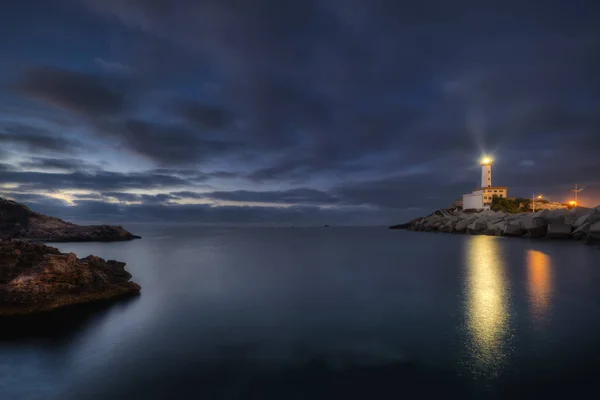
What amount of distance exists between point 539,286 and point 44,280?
103 feet

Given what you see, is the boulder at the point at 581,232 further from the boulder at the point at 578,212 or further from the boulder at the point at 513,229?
the boulder at the point at 513,229

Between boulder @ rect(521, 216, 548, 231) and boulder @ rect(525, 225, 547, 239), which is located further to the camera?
boulder @ rect(525, 225, 547, 239)

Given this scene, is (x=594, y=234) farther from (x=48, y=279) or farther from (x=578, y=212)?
(x=48, y=279)

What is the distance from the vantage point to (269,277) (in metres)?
27.1

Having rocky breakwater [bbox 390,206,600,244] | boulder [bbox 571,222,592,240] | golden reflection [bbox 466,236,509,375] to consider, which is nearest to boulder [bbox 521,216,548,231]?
rocky breakwater [bbox 390,206,600,244]

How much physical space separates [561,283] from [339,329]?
2029 cm

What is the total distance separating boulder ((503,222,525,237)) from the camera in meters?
72.2

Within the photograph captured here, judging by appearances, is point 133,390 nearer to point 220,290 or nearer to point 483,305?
point 220,290

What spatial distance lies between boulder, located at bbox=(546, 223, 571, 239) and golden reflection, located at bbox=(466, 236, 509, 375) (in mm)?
46725

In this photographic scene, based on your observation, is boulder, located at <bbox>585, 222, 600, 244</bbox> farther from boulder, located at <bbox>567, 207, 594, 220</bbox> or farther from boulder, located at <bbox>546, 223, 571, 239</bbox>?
boulder, located at <bbox>567, 207, 594, 220</bbox>

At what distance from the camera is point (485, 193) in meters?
123

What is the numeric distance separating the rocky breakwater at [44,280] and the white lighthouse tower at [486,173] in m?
148

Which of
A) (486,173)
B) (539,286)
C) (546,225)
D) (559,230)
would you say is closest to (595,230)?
(559,230)

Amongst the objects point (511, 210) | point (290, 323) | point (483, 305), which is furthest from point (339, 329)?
point (511, 210)
